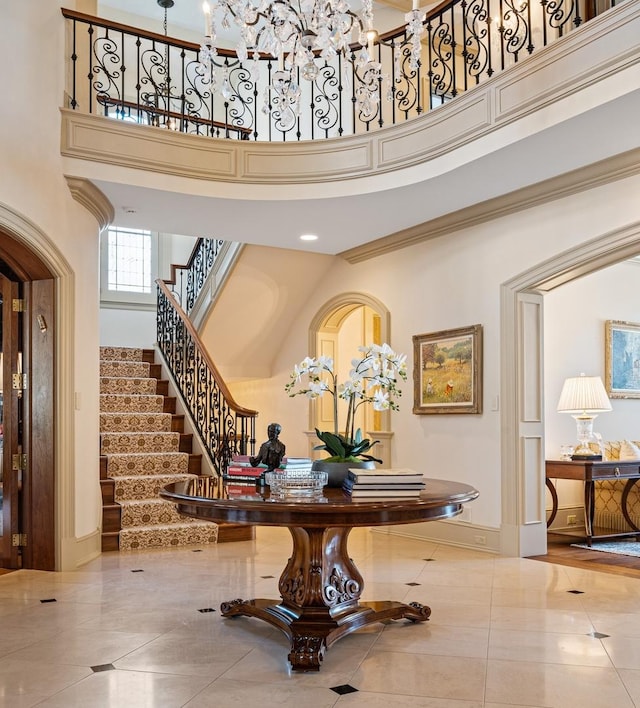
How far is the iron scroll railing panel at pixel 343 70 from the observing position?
5531 millimetres

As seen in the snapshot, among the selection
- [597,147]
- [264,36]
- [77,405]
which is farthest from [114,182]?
[597,147]

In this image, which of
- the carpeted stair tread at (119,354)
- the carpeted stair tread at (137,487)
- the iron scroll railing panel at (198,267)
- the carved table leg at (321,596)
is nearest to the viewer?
the carved table leg at (321,596)

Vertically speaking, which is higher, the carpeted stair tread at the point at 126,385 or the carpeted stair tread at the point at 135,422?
the carpeted stair tread at the point at 126,385

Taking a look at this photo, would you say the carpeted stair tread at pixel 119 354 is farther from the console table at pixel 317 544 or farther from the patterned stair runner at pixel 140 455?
the console table at pixel 317 544

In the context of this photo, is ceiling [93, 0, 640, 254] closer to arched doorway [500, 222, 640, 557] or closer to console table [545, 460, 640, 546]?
arched doorway [500, 222, 640, 557]

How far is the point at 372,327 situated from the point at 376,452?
284cm

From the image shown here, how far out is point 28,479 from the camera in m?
5.71

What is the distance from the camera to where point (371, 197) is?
6.30m

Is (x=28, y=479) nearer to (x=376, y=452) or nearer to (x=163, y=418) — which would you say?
(x=163, y=418)

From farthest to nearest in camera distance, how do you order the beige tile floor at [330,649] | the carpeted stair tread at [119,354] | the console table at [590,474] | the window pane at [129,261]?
the window pane at [129,261]
the carpeted stair tread at [119,354]
the console table at [590,474]
the beige tile floor at [330,649]

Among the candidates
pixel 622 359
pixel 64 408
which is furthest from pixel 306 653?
pixel 622 359

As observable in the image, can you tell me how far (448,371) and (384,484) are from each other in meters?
3.73

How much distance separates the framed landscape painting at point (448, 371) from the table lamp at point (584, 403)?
3.97 feet

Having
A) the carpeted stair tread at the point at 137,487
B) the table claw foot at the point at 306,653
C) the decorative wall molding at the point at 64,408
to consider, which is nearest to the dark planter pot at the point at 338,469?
the table claw foot at the point at 306,653
